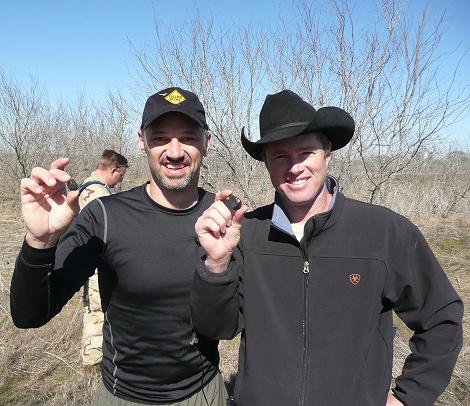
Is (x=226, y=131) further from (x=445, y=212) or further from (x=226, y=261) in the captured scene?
(x=445, y=212)

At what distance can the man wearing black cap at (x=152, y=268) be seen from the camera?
1.71 meters

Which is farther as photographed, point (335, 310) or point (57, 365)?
point (57, 365)

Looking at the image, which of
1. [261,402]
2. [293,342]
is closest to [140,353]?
[261,402]

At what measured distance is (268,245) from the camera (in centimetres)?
160

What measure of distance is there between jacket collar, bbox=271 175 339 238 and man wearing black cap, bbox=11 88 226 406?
0.43 meters

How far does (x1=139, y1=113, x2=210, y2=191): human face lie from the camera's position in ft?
5.96

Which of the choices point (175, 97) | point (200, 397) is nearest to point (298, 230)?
point (175, 97)

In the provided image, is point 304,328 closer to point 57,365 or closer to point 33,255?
point 33,255

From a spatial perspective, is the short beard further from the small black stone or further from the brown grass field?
the brown grass field

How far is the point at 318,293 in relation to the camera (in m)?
1.49

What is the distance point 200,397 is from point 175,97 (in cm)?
147

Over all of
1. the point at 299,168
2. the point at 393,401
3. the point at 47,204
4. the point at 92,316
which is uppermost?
the point at 299,168

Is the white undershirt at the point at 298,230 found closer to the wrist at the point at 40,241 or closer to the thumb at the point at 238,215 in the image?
the thumb at the point at 238,215

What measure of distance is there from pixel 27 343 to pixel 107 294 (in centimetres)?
338
